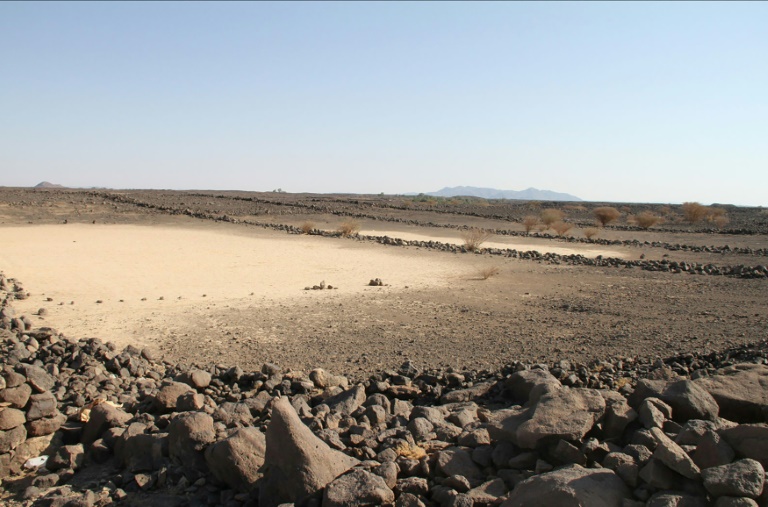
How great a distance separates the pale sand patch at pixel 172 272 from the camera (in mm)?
11016

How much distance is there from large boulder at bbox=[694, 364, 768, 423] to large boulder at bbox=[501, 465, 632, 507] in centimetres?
194

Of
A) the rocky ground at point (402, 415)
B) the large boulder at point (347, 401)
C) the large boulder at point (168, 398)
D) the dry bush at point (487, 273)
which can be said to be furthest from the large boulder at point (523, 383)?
the dry bush at point (487, 273)

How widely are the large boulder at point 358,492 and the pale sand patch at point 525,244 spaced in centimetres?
2210

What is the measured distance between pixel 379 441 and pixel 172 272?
1313 cm

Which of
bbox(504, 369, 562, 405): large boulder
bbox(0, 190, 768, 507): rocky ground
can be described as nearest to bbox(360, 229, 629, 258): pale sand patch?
bbox(0, 190, 768, 507): rocky ground

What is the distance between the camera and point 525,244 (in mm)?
29281

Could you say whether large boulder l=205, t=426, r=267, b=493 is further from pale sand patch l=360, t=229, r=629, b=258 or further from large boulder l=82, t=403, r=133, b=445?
pale sand patch l=360, t=229, r=629, b=258

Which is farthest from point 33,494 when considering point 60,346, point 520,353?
point 520,353

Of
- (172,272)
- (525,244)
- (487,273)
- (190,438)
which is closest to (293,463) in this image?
(190,438)

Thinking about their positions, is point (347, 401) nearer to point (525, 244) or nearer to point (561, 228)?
point (525, 244)

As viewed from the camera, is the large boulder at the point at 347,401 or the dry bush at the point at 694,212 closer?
the large boulder at the point at 347,401

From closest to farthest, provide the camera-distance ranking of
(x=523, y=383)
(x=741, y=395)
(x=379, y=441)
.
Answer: (x=379, y=441) < (x=741, y=395) < (x=523, y=383)

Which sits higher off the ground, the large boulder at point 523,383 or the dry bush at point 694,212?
the dry bush at point 694,212

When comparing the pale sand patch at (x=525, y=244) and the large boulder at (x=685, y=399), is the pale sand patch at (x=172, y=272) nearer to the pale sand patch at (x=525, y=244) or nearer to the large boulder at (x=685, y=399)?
the pale sand patch at (x=525, y=244)
